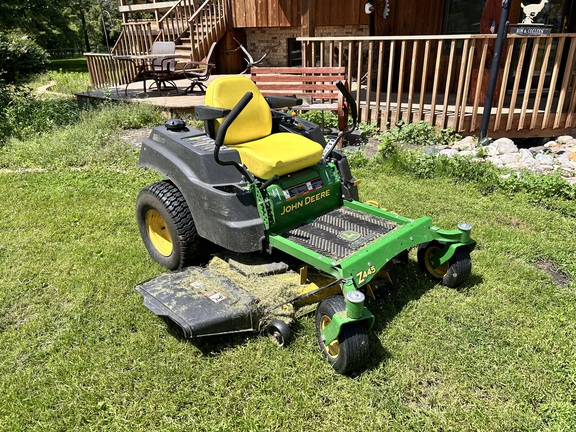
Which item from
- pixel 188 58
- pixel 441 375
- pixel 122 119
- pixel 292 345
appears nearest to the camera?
pixel 441 375

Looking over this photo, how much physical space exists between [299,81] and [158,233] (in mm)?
4024

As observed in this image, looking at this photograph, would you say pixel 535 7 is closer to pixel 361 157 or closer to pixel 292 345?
pixel 361 157

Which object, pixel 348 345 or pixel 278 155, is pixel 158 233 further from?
pixel 348 345

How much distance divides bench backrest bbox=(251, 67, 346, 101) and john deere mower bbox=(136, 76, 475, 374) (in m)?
3.26

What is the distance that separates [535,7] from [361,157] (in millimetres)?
3364

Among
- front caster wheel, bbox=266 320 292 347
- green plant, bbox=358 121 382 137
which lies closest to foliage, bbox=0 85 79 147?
green plant, bbox=358 121 382 137

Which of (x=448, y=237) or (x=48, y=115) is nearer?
(x=448, y=237)

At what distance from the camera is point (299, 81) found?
22.9 feet

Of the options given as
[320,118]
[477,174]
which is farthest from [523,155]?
[320,118]

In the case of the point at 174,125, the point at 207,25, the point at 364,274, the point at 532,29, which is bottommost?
the point at 364,274

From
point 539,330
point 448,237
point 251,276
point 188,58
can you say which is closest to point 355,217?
point 448,237

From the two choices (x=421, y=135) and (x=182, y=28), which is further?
(x=182, y=28)

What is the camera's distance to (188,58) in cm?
1200

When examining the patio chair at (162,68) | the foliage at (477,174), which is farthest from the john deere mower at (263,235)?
the patio chair at (162,68)
